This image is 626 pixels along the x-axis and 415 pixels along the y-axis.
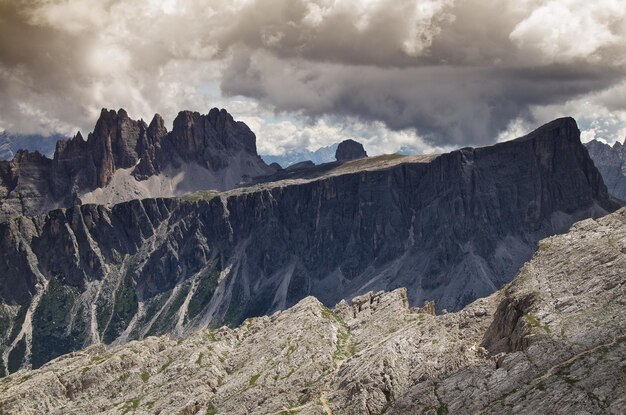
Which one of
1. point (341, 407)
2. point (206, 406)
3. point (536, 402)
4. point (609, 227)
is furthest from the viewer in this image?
point (206, 406)

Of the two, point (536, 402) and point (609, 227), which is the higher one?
point (609, 227)

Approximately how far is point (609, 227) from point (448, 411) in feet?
233

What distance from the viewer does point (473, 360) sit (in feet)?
494

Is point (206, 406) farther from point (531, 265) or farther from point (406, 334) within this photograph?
point (531, 265)

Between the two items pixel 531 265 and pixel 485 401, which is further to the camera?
pixel 531 265

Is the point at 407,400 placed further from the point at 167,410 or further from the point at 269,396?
the point at 167,410

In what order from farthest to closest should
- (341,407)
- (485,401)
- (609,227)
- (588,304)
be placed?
(609,227)
(341,407)
(588,304)
(485,401)

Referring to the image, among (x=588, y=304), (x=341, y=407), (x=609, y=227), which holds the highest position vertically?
(x=609, y=227)

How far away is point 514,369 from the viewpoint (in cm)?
13450

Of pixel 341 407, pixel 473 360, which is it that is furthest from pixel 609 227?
pixel 341 407

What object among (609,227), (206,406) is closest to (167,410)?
(206,406)

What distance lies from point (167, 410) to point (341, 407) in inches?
2224

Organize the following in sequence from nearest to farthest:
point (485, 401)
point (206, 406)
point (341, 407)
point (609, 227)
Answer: point (485, 401), point (341, 407), point (609, 227), point (206, 406)

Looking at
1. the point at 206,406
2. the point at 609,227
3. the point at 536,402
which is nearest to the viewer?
the point at 536,402
